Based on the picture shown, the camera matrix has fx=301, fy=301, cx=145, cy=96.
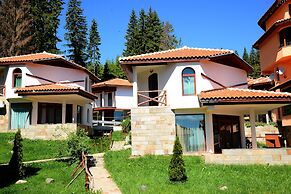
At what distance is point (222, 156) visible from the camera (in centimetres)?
1538

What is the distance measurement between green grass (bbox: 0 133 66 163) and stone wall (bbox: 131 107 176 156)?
4330 millimetres

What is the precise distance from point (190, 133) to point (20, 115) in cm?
1552

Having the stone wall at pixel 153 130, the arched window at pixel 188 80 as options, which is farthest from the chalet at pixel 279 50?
the stone wall at pixel 153 130

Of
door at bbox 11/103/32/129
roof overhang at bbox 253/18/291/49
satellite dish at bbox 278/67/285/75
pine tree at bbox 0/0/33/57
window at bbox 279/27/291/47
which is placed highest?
pine tree at bbox 0/0/33/57

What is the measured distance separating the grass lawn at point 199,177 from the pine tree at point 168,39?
38.2 m

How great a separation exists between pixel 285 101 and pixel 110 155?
34.2 ft

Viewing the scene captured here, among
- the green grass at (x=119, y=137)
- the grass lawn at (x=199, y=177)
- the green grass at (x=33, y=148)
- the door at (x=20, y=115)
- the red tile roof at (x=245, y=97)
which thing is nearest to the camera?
the grass lawn at (x=199, y=177)

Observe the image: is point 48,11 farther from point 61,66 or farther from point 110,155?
point 110,155

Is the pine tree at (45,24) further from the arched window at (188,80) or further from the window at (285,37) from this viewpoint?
the window at (285,37)

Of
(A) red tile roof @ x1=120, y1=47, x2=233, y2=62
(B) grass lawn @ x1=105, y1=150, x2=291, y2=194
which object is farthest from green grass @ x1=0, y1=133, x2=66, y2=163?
(A) red tile roof @ x1=120, y1=47, x2=233, y2=62

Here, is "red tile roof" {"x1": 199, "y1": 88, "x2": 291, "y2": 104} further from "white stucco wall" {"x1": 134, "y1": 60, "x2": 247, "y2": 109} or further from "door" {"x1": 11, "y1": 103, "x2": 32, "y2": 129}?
"door" {"x1": 11, "y1": 103, "x2": 32, "y2": 129}

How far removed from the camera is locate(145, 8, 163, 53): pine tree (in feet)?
171

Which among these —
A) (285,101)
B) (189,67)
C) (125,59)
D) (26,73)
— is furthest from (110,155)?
(26,73)

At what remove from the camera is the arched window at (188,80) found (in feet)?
61.0
